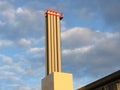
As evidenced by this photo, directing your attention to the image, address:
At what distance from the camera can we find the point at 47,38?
267 ft

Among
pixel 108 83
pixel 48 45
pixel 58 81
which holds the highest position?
pixel 48 45

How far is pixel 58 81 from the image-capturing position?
74.4 m

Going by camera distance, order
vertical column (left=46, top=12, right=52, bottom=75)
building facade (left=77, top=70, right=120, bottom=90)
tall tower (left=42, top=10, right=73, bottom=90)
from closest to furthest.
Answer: building facade (left=77, top=70, right=120, bottom=90) → tall tower (left=42, top=10, right=73, bottom=90) → vertical column (left=46, top=12, right=52, bottom=75)

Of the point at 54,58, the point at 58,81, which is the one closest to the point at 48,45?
the point at 54,58

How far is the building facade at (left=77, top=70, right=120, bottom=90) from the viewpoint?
2449 inches

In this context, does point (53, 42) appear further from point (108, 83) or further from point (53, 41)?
point (108, 83)

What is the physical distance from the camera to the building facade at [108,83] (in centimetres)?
6222

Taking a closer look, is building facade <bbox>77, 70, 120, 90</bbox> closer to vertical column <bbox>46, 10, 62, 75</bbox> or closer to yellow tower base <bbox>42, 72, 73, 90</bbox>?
yellow tower base <bbox>42, 72, 73, 90</bbox>

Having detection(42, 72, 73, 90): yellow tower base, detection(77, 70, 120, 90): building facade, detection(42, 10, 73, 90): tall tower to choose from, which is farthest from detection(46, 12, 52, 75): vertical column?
detection(77, 70, 120, 90): building facade

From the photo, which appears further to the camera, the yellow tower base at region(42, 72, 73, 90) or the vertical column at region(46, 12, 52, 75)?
the vertical column at region(46, 12, 52, 75)

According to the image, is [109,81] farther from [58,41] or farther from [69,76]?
[58,41]

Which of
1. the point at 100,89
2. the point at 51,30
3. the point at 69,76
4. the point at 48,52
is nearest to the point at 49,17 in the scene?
the point at 51,30

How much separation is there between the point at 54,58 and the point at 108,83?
1852 cm

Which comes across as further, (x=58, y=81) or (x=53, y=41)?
(x=53, y=41)
